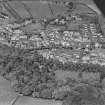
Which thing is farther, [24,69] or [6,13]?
[6,13]

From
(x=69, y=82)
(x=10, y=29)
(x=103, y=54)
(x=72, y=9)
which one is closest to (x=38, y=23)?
(x=10, y=29)

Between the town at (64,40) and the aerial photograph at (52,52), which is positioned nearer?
the aerial photograph at (52,52)

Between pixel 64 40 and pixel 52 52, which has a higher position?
pixel 64 40

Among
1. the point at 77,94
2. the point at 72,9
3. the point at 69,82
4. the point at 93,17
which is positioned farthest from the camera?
the point at 72,9

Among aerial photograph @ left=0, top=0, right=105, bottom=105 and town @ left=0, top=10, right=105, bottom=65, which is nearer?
aerial photograph @ left=0, top=0, right=105, bottom=105

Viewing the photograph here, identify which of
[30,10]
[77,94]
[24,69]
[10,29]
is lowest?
[77,94]

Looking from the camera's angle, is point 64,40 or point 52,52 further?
point 64,40

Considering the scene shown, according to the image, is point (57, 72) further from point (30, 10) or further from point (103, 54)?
point (30, 10)

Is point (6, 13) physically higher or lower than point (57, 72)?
higher
